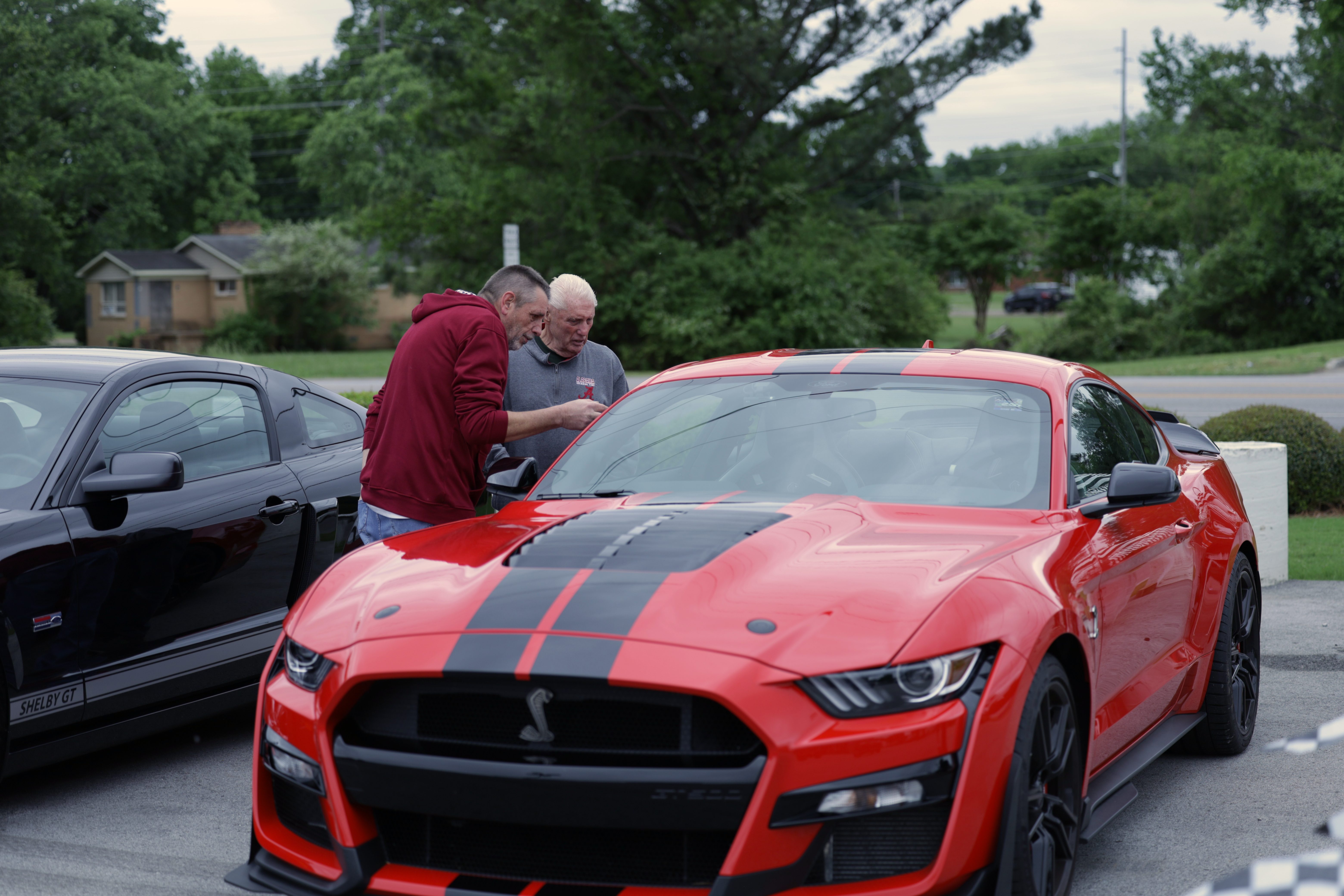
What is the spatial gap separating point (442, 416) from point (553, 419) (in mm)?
416

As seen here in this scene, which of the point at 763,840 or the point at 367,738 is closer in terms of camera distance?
the point at 763,840

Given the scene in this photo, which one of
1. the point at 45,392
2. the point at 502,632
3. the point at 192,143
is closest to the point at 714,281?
the point at 45,392

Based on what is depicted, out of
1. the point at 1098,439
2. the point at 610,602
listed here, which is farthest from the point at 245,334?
the point at 610,602

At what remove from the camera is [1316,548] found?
1005cm

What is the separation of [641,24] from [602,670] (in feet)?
115

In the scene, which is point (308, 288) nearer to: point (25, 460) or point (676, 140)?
point (676, 140)

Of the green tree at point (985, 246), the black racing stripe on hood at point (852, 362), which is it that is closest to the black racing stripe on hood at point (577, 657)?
the black racing stripe on hood at point (852, 362)

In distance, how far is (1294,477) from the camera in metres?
11.9

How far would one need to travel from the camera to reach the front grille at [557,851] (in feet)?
8.93

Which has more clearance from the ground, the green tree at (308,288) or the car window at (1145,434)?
the green tree at (308,288)

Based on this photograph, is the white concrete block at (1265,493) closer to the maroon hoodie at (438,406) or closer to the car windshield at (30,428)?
the maroon hoodie at (438,406)

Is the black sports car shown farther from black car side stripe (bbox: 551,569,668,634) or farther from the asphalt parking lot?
black car side stripe (bbox: 551,569,668,634)

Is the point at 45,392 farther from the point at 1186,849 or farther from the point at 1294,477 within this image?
the point at 1294,477

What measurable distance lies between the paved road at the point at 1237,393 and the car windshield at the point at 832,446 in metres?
14.0
